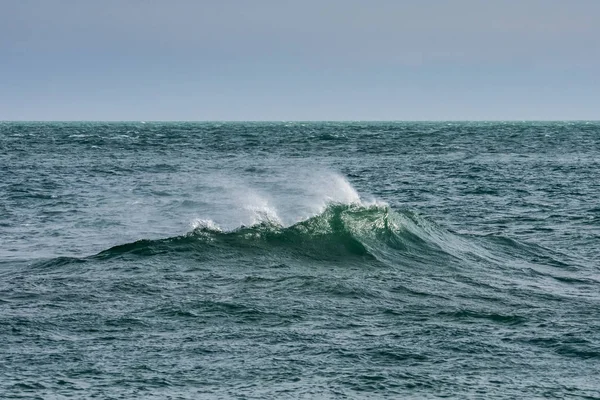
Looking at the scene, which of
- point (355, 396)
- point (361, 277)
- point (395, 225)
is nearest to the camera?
point (355, 396)

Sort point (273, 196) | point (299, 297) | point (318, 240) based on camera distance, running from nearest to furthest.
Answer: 1. point (299, 297)
2. point (318, 240)
3. point (273, 196)

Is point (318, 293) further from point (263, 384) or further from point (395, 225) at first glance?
point (395, 225)

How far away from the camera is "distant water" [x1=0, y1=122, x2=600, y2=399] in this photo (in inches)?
449

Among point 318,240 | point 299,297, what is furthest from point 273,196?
point 299,297

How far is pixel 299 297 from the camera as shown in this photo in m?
16.0

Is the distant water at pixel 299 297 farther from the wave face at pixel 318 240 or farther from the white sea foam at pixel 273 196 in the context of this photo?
the white sea foam at pixel 273 196

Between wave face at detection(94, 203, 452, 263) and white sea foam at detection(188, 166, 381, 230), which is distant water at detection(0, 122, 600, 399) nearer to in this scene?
wave face at detection(94, 203, 452, 263)

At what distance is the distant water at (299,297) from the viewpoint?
1141 centimetres

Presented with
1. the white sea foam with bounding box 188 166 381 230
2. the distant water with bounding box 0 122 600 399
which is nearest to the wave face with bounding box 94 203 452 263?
the distant water with bounding box 0 122 600 399

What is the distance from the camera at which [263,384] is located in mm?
11180

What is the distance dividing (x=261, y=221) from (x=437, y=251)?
4.81m

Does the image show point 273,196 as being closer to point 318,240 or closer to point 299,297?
point 318,240

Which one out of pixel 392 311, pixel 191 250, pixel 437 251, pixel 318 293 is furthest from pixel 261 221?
pixel 392 311

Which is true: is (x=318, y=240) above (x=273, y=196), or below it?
above
